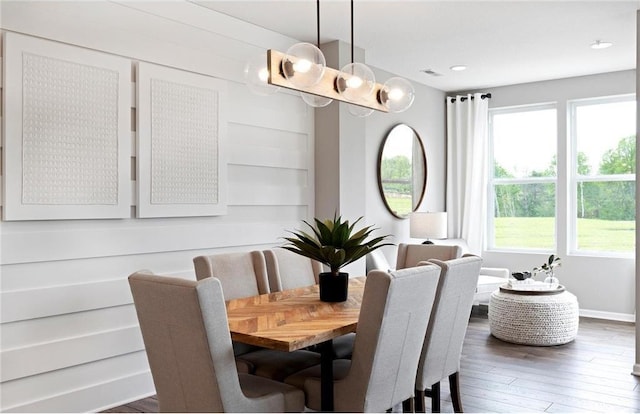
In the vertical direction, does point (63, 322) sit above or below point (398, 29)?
below

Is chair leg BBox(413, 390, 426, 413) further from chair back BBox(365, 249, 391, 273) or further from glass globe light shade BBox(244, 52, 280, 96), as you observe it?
chair back BBox(365, 249, 391, 273)

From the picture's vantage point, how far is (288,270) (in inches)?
135

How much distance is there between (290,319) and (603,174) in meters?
4.78

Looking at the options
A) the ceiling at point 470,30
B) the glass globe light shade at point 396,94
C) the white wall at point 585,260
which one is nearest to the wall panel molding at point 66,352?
the glass globe light shade at point 396,94

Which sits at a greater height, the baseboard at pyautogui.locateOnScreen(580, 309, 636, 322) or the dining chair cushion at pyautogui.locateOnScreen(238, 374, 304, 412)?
the dining chair cushion at pyautogui.locateOnScreen(238, 374, 304, 412)

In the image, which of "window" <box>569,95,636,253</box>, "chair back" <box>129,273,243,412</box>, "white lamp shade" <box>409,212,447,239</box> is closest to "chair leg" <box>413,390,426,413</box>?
"chair back" <box>129,273,243,412</box>

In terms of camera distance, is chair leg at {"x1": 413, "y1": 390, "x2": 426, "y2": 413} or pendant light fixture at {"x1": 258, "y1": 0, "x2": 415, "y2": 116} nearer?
pendant light fixture at {"x1": 258, "y1": 0, "x2": 415, "y2": 116}

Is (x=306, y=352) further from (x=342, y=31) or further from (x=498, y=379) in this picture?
(x=342, y=31)

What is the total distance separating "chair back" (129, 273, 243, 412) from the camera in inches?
76.7

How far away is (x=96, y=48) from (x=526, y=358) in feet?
12.0

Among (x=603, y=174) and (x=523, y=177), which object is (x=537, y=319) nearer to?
(x=603, y=174)

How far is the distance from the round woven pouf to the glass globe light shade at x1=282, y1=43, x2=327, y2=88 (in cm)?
300

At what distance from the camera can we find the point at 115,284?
3303mm

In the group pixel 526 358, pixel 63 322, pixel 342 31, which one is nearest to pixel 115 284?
pixel 63 322
